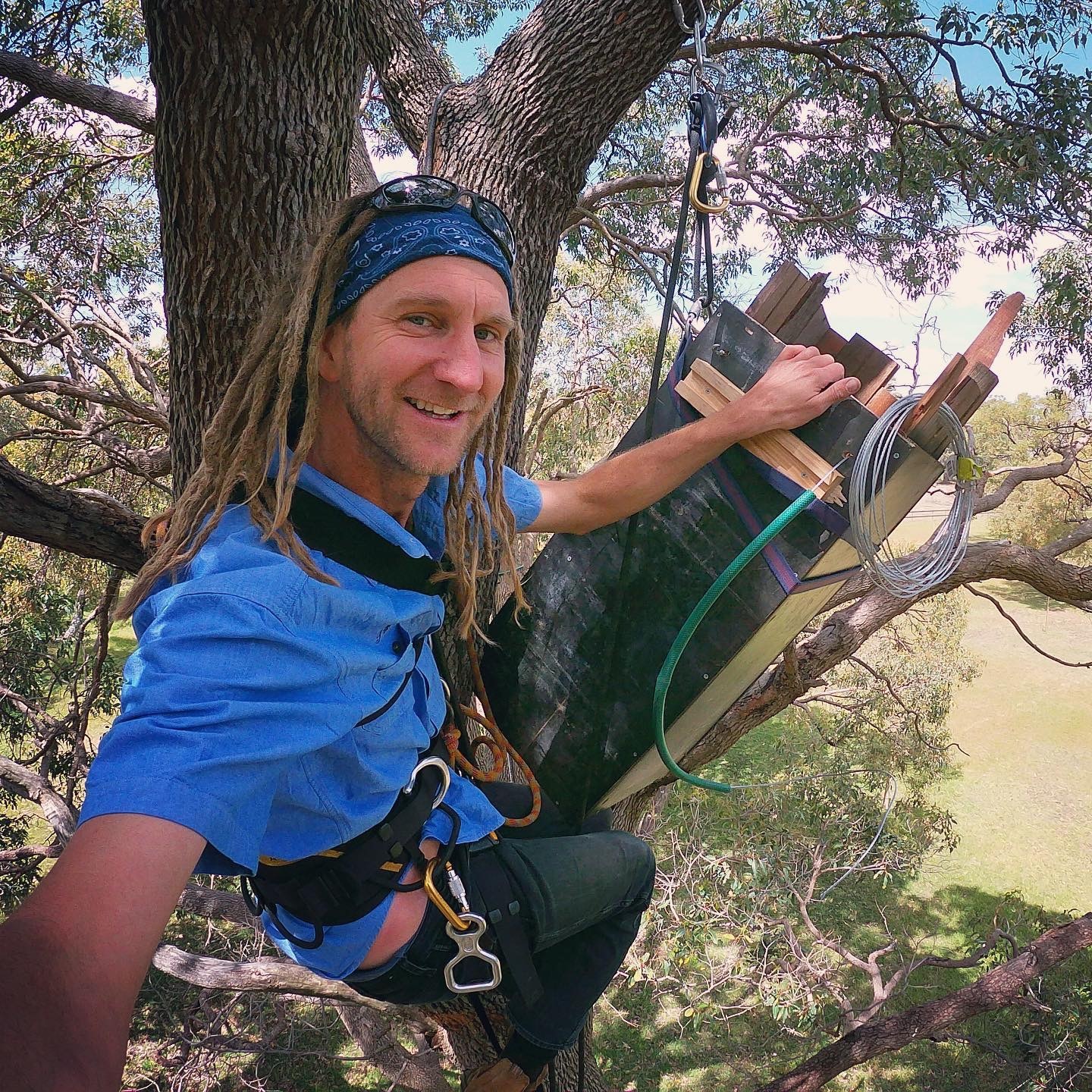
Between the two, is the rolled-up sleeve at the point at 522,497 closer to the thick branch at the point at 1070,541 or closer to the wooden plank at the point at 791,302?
the wooden plank at the point at 791,302

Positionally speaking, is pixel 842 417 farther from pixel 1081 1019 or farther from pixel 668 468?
pixel 1081 1019

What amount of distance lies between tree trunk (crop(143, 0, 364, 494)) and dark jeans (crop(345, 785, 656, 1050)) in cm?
110

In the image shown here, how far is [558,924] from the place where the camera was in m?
1.64

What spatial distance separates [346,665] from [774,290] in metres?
1.11

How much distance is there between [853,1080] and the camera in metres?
7.95

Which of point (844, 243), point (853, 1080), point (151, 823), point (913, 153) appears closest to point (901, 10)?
Answer: point (913, 153)

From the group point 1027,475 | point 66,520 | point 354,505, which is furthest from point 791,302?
point 1027,475

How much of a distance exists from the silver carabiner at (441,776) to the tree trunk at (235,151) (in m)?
0.93

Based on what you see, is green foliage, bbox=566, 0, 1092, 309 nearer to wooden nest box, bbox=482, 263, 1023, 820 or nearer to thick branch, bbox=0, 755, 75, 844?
wooden nest box, bbox=482, 263, 1023, 820

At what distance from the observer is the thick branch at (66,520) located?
2232mm

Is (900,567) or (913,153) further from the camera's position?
(913,153)

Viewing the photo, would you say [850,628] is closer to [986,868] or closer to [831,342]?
[831,342]

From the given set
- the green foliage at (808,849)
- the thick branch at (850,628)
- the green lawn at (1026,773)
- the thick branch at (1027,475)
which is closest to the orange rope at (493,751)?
the thick branch at (850,628)

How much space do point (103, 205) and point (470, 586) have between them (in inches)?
262
